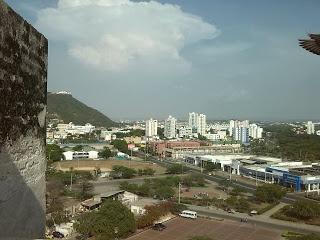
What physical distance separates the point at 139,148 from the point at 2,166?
77877mm

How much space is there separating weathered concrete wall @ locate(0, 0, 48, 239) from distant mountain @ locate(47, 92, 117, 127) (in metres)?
127

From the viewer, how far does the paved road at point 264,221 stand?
26219 millimetres

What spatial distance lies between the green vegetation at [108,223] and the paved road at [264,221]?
325 inches

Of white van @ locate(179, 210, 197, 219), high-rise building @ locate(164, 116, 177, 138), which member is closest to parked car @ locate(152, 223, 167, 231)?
white van @ locate(179, 210, 197, 219)

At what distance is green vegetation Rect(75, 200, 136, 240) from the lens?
21.8 m

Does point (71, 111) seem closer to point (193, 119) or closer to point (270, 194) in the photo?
point (193, 119)

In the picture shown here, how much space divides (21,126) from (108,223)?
18898 millimetres

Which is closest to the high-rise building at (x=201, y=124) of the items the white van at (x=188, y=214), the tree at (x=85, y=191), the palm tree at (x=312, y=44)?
the tree at (x=85, y=191)

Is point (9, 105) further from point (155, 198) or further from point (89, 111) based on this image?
point (89, 111)

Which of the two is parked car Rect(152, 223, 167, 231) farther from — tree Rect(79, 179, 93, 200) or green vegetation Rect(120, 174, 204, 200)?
tree Rect(79, 179, 93, 200)

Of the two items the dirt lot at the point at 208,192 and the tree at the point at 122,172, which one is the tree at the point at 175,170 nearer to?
the tree at the point at 122,172

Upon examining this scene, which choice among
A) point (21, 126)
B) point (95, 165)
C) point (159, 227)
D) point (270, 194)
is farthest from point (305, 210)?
point (95, 165)

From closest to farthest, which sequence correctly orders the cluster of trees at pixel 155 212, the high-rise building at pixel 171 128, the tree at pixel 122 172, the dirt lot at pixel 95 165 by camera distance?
1. the cluster of trees at pixel 155 212
2. the tree at pixel 122 172
3. the dirt lot at pixel 95 165
4. the high-rise building at pixel 171 128

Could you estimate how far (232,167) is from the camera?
53938 mm
